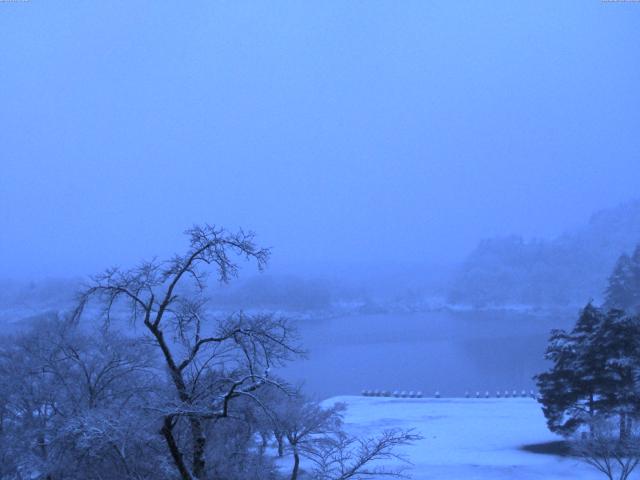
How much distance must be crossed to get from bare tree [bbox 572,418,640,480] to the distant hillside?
7911 centimetres

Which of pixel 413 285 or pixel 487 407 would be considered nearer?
pixel 487 407

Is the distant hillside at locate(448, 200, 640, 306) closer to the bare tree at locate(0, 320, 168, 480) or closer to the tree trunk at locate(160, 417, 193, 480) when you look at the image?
the bare tree at locate(0, 320, 168, 480)

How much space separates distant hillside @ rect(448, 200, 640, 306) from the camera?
93375 millimetres

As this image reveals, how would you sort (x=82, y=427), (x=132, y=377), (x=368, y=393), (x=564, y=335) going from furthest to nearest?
(x=368, y=393) → (x=564, y=335) → (x=132, y=377) → (x=82, y=427)

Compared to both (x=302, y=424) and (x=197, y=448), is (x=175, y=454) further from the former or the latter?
(x=302, y=424)

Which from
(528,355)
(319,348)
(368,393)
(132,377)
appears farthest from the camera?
(319,348)

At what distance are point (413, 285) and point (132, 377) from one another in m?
116

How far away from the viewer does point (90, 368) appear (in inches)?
452

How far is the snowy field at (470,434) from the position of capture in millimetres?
14766

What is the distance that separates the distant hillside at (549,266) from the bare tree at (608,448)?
79.1m

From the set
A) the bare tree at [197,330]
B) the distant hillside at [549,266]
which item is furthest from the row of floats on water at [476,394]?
the distant hillside at [549,266]

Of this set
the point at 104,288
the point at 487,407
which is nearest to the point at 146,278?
the point at 104,288

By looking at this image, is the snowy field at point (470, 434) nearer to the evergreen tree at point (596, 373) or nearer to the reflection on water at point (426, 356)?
the evergreen tree at point (596, 373)

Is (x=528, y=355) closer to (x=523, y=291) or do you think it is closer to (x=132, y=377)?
(x=132, y=377)
